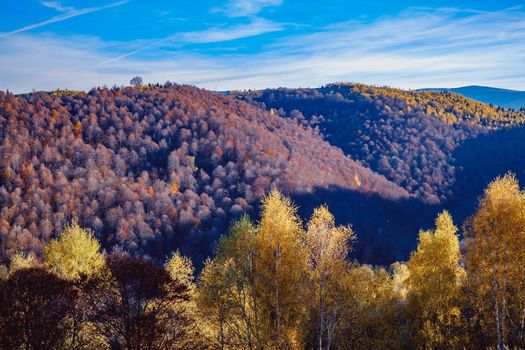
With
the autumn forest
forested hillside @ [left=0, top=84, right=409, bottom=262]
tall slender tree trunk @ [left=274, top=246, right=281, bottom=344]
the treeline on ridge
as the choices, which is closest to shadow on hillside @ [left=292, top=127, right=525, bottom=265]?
the autumn forest

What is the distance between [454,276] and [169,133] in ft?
452

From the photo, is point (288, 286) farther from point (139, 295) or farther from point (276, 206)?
point (139, 295)

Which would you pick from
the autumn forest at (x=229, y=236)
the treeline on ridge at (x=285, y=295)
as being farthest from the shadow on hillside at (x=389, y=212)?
the treeline on ridge at (x=285, y=295)

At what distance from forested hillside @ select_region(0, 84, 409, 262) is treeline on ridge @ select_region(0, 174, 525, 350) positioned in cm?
8727

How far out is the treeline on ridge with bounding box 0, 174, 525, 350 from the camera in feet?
57.5

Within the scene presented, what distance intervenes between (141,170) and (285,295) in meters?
125

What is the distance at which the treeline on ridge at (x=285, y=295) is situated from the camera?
17531mm

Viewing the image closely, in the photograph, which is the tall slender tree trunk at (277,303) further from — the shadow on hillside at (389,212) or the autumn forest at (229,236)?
the shadow on hillside at (389,212)

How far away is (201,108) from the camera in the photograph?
176000 millimetres

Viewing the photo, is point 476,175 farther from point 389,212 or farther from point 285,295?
point 285,295

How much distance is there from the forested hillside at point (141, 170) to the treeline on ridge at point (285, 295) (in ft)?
286

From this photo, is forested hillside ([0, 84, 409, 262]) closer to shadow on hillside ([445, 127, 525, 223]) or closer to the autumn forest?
the autumn forest

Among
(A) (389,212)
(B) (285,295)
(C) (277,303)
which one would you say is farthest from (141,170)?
(C) (277,303)

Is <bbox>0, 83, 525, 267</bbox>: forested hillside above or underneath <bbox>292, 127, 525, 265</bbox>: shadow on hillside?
above
